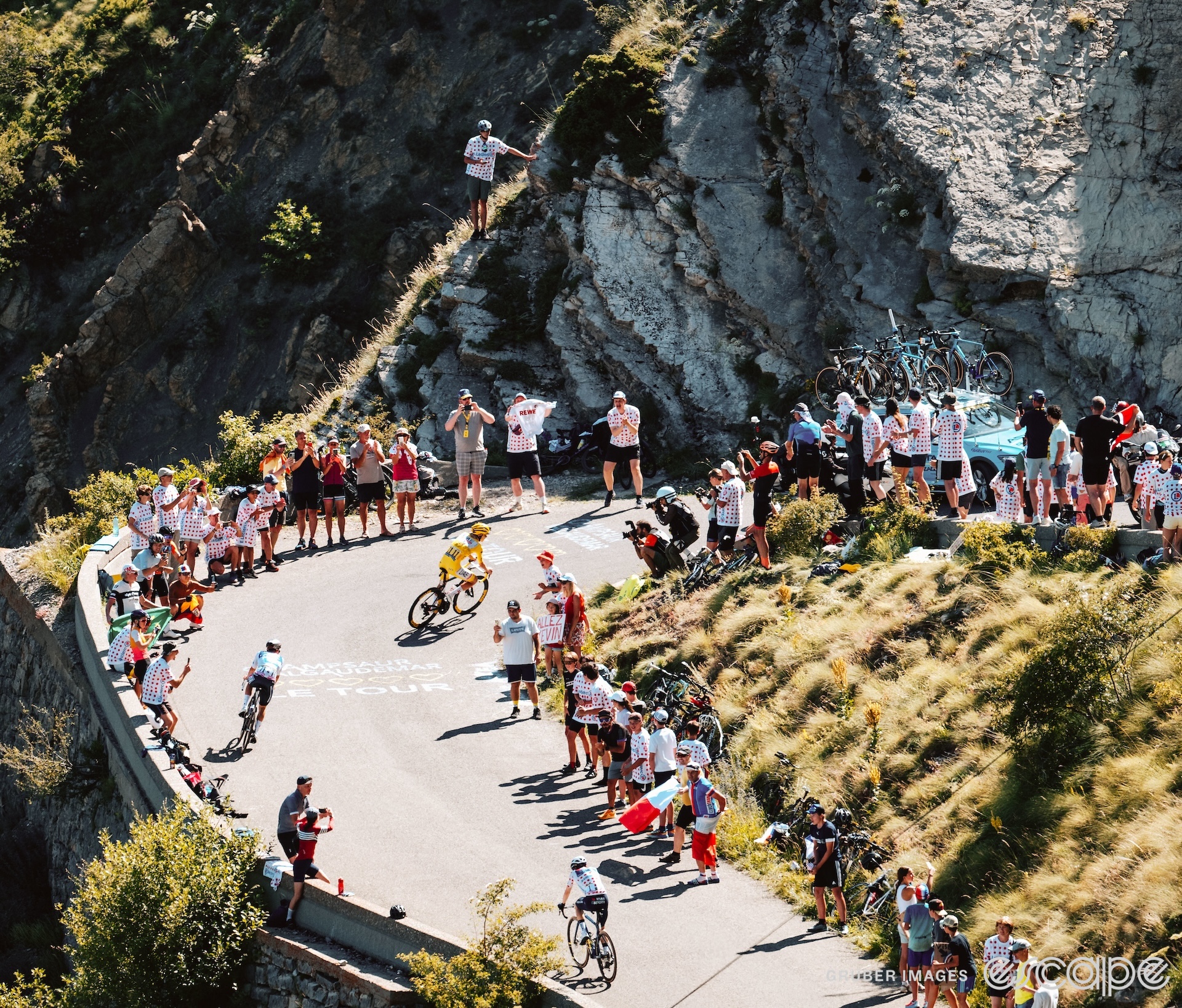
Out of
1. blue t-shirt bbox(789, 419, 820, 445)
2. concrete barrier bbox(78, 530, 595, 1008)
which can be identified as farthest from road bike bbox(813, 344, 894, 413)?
concrete barrier bbox(78, 530, 595, 1008)

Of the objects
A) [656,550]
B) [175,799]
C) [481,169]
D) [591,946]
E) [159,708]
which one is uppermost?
[481,169]

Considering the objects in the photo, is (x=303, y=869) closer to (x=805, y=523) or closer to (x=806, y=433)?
(x=805, y=523)

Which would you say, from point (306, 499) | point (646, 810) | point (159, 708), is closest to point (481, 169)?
point (306, 499)

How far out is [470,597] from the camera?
73.0 ft

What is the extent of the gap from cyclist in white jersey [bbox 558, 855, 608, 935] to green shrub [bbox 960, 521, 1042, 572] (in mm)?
7700

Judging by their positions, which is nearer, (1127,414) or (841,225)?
(1127,414)

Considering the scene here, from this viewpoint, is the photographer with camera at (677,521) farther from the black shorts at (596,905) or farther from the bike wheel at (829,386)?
the black shorts at (596,905)

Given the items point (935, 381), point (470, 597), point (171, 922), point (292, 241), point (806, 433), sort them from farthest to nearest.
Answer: point (292, 241) < point (935, 381) < point (470, 597) < point (806, 433) < point (171, 922)

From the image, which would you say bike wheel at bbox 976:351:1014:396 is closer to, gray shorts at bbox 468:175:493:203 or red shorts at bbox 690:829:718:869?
red shorts at bbox 690:829:718:869

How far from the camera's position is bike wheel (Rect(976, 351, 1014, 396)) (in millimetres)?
24703

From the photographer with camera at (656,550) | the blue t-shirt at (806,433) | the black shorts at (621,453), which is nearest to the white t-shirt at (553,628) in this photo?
the photographer with camera at (656,550)

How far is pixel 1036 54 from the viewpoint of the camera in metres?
30.3

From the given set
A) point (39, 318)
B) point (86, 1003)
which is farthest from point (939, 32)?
point (39, 318)

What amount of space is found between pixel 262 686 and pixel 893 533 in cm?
920
